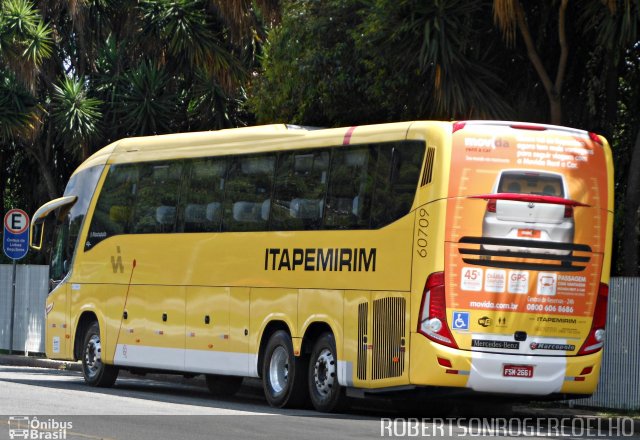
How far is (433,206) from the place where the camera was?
1595cm

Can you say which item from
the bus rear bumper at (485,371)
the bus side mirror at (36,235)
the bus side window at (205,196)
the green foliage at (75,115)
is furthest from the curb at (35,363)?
the bus rear bumper at (485,371)

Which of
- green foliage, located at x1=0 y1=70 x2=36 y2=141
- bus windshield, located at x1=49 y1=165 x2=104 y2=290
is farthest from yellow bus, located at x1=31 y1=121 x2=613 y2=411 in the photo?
green foliage, located at x1=0 y1=70 x2=36 y2=141

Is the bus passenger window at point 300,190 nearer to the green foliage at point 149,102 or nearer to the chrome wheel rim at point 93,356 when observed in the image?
the chrome wheel rim at point 93,356

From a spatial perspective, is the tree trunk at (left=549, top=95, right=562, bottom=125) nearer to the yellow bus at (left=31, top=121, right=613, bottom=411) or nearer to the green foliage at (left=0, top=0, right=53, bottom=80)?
the yellow bus at (left=31, top=121, right=613, bottom=411)

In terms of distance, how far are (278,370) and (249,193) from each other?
245 cm

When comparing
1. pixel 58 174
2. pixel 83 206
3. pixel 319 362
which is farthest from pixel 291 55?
pixel 58 174

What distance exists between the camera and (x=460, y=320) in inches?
626

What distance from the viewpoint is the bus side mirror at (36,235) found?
76.1 feet

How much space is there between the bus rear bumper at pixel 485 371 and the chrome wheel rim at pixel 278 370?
2.84 m

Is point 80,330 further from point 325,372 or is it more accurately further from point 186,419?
point 186,419

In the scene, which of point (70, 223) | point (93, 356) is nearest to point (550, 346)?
point (93, 356)

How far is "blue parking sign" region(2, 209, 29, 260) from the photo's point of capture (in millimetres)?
29344

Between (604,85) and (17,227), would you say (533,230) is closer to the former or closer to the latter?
(604,85)

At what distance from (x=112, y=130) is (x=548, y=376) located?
61.3ft
